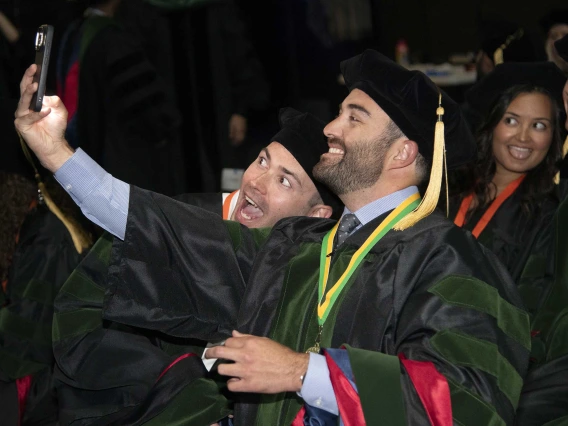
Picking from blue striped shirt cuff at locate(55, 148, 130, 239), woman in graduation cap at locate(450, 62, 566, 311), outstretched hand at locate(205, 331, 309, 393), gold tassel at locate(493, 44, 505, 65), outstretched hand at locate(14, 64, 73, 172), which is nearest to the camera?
outstretched hand at locate(205, 331, 309, 393)

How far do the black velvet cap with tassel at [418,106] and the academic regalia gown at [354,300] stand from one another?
0.33 m

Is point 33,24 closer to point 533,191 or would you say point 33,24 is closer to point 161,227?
point 533,191

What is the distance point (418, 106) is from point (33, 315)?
2.41 meters

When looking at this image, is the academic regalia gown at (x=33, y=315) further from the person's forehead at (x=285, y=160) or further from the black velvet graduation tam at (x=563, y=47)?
the black velvet graduation tam at (x=563, y=47)

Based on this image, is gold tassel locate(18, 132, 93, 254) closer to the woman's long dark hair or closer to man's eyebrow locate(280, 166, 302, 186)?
man's eyebrow locate(280, 166, 302, 186)

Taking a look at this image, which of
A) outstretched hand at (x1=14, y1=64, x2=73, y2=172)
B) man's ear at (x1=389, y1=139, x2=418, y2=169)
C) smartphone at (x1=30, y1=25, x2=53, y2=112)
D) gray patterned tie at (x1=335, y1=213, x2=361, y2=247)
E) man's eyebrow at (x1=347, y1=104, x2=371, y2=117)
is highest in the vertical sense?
smartphone at (x1=30, y1=25, x2=53, y2=112)

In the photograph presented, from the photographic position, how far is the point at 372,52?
3477mm

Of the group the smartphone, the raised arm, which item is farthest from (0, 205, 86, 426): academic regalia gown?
the smartphone

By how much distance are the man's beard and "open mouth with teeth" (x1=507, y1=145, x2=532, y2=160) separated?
5.37 feet

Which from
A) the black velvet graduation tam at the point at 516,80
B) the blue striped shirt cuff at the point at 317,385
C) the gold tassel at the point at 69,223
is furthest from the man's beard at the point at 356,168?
the gold tassel at the point at 69,223

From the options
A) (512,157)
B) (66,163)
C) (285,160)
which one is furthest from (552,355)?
(66,163)

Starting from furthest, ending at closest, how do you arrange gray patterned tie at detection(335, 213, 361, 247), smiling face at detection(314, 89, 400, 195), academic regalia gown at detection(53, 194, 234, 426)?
academic regalia gown at detection(53, 194, 234, 426) → smiling face at detection(314, 89, 400, 195) → gray patterned tie at detection(335, 213, 361, 247)

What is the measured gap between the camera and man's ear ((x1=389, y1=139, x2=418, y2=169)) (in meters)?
3.43

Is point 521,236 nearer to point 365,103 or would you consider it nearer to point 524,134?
point 524,134
